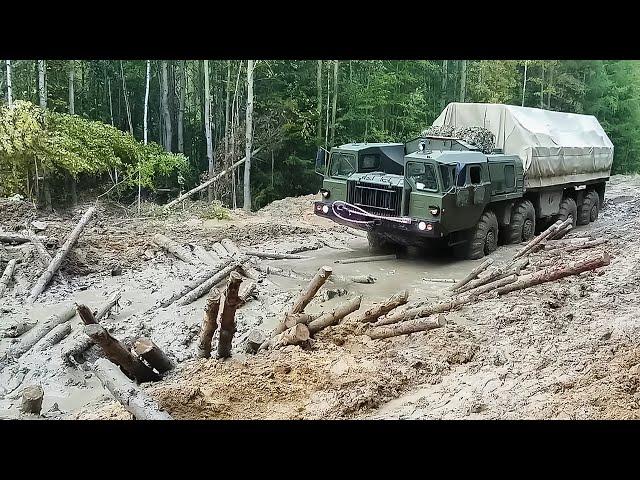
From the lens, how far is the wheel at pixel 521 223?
645 centimetres

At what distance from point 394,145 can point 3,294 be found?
11.4ft

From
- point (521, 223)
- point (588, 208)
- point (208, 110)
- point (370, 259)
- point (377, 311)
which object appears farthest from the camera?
point (588, 208)

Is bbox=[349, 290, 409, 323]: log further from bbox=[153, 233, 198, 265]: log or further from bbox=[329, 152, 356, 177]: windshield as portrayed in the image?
bbox=[153, 233, 198, 265]: log

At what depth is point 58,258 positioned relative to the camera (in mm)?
5586

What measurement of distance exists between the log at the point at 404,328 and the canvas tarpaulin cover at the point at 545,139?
→ 1.95 metres

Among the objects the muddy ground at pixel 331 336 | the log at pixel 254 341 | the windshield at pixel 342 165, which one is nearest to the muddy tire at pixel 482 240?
the muddy ground at pixel 331 336

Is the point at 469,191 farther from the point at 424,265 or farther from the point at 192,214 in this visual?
the point at 192,214

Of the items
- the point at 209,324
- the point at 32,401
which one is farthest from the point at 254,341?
the point at 32,401

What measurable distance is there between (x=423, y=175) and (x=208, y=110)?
2069 millimetres

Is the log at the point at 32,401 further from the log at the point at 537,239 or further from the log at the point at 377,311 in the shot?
the log at the point at 537,239

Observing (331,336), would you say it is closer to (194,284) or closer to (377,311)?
(377,311)

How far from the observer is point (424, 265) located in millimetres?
5551

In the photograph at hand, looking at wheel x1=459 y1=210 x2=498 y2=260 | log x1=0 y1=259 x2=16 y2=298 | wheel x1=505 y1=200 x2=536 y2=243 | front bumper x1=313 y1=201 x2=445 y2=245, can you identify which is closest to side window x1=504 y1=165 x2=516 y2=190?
wheel x1=505 y1=200 x2=536 y2=243

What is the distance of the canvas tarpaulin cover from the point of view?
20.5 feet
